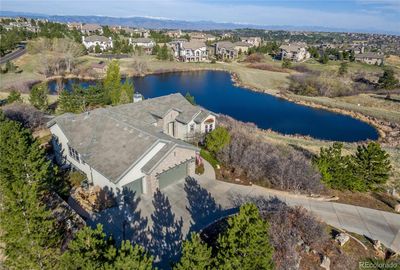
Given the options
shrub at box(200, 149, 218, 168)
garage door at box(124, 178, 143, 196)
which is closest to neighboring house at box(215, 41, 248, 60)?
shrub at box(200, 149, 218, 168)

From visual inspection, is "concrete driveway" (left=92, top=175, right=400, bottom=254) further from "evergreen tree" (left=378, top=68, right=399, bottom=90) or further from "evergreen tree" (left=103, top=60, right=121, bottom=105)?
"evergreen tree" (left=378, top=68, right=399, bottom=90)

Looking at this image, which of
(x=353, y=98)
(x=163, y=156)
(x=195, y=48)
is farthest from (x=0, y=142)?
(x=195, y=48)

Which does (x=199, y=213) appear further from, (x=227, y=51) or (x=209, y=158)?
(x=227, y=51)

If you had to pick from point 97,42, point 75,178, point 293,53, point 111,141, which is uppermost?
point 111,141

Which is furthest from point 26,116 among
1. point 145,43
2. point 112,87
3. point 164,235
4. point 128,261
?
point 145,43

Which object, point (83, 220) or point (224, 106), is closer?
point (83, 220)

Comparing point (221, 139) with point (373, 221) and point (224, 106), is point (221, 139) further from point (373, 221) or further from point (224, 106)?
point (224, 106)

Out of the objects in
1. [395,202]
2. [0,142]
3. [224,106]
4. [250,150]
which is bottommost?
[224,106]
